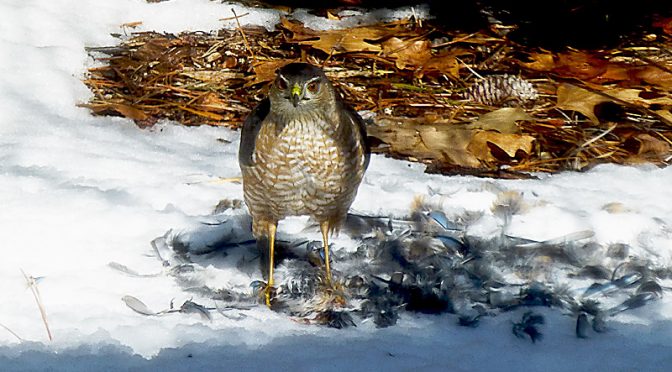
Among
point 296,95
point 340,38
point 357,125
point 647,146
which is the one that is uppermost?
point 296,95

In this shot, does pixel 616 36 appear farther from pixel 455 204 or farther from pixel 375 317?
pixel 375 317

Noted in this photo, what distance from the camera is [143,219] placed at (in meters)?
4.56

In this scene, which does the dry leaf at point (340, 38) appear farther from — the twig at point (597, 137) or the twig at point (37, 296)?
the twig at point (37, 296)

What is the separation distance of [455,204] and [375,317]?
Result: 1022 mm

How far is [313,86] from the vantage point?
414 cm

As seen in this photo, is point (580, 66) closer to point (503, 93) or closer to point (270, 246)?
point (503, 93)

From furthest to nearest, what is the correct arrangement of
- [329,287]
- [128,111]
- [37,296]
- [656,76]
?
[656,76] < [128,111] < [329,287] < [37,296]

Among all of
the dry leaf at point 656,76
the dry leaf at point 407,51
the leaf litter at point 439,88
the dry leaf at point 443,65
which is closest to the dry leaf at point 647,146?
the leaf litter at point 439,88

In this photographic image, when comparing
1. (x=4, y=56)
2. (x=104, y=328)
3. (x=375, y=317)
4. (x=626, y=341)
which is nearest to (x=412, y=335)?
(x=375, y=317)

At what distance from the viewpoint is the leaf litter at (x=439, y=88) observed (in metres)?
5.37

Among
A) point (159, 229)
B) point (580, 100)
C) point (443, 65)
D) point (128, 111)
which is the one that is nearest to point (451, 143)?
point (580, 100)

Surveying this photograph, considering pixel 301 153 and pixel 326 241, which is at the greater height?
pixel 301 153

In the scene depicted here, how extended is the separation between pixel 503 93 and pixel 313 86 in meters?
1.98

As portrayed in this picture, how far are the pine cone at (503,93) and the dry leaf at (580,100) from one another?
7.0 inches
